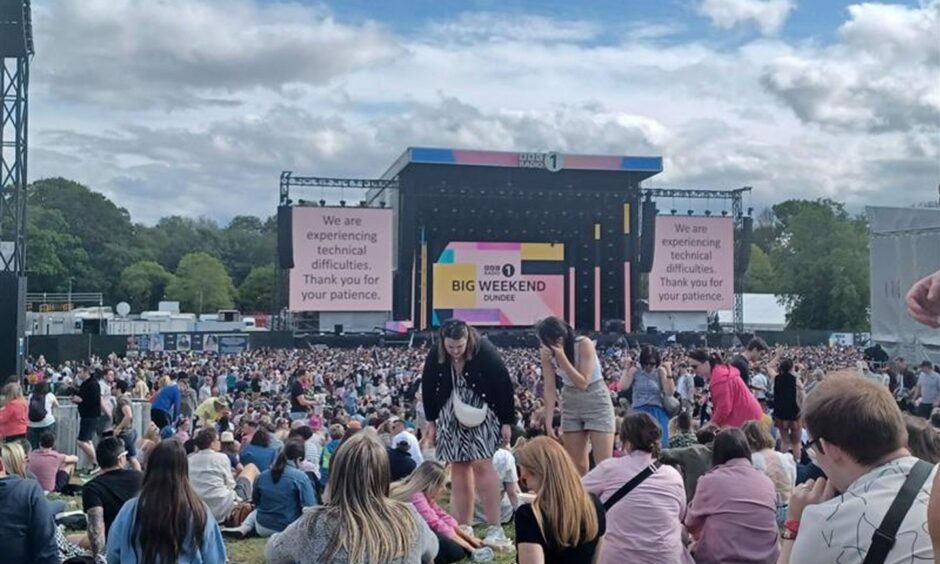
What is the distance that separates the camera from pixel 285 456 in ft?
22.3

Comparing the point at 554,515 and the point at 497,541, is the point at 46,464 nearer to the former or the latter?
the point at 497,541

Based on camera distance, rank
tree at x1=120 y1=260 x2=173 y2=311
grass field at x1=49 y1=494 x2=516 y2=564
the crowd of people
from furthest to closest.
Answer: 1. tree at x1=120 y1=260 x2=173 y2=311
2. grass field at x1=49 y1=494 x2=516 y2=564
3. the crowd of people

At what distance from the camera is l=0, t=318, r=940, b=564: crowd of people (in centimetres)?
207

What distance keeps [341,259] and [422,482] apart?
30640 mm

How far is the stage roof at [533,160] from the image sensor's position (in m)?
36.5

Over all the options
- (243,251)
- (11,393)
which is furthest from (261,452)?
(243,251)

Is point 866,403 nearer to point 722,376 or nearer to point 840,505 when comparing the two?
point 840,505

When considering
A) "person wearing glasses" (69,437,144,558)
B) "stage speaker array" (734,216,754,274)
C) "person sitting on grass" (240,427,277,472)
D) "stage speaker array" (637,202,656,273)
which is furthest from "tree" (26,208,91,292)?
"person wearing glasses" (69,437,144,558)

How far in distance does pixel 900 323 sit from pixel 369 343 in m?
21.0

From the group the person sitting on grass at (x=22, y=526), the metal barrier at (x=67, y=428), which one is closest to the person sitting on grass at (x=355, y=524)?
the person sitting on grass at (x=22, y=526)

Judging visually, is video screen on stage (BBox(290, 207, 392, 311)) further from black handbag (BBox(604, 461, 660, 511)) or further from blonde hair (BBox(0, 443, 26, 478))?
black handbag (BBox(604, 461, 660, 511))

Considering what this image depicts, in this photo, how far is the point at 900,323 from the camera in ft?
69.3

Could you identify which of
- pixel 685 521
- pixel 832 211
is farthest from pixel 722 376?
pixel 832 211

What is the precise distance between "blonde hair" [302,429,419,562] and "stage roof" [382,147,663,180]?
33413mm
